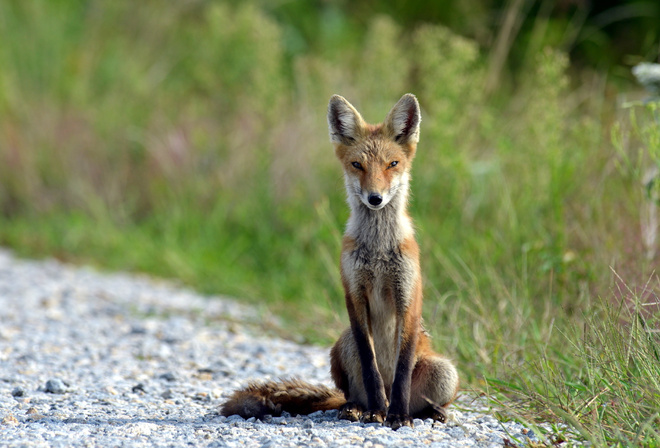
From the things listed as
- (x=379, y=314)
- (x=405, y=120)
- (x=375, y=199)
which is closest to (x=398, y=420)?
(x=379, y=314)

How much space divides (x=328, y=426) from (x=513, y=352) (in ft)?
4.31

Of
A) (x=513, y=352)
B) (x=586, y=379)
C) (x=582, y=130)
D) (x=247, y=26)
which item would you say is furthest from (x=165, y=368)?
(x=247, y=26)

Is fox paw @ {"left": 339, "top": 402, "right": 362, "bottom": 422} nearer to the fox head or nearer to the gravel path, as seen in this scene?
the gravel path

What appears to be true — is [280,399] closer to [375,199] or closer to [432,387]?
[432,387]

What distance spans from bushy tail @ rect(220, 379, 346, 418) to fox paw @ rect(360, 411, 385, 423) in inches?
12.9

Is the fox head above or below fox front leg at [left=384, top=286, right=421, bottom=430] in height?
above

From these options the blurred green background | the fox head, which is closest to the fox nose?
the fox head

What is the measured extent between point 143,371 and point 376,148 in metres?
2.36

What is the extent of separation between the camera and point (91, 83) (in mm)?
12602

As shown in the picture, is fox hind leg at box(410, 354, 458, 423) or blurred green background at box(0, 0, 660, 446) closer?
fox hind leg at box(410, 354, 458, 423)

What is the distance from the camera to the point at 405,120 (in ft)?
13.8

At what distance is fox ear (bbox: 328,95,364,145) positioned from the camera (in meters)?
4.20

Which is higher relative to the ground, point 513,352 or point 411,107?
point 411,107

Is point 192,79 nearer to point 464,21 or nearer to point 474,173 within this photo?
point 464,21
